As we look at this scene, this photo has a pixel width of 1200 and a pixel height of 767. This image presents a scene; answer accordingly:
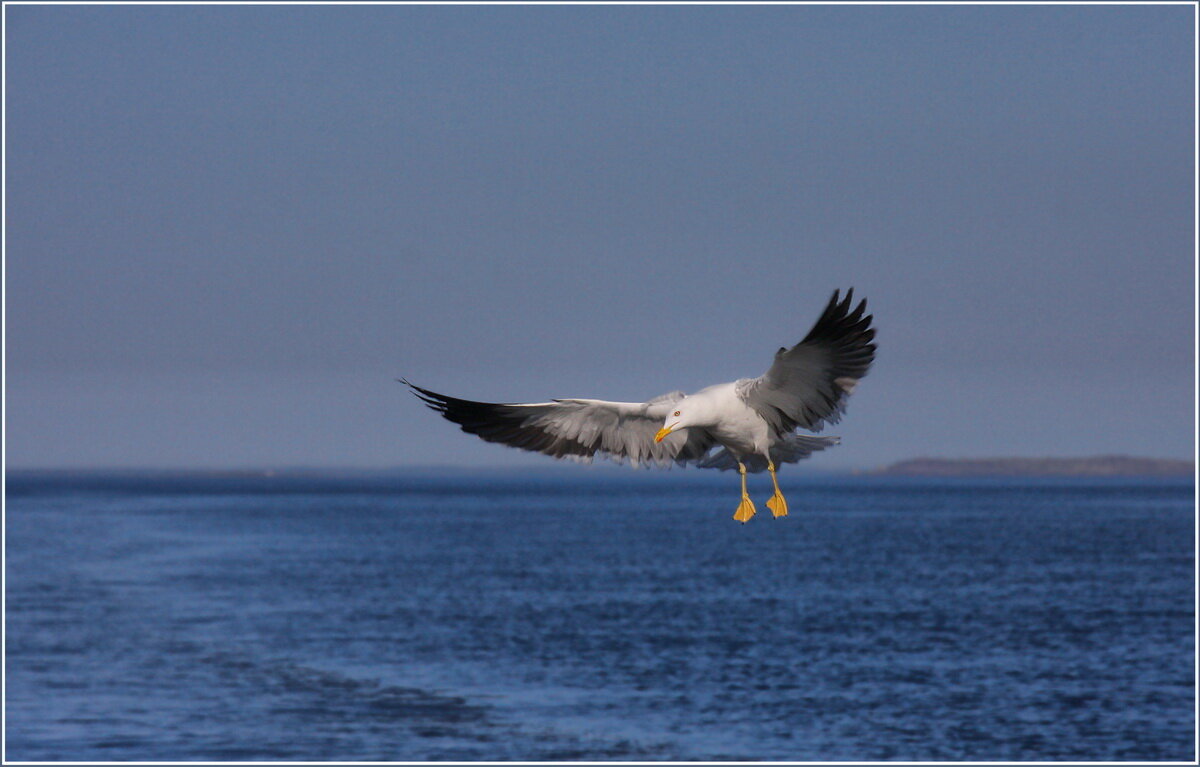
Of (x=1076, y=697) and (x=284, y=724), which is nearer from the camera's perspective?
(x=284, y=724)

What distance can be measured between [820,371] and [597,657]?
5824 cm

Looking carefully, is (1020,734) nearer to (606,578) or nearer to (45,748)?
(45,748)

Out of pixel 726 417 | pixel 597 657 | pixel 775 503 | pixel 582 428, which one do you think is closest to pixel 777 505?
pixel 775 503

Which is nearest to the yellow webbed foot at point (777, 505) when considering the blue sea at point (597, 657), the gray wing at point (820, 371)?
the gray wing at point (820, 371)

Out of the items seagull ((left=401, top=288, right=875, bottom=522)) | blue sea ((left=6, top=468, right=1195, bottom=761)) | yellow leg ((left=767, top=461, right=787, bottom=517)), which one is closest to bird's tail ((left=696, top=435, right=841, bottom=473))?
seagull ((left=401, top=288, right=875, bottom=522))

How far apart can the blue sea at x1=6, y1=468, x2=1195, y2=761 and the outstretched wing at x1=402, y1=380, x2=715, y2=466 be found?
36863 mm

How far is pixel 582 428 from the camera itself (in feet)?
43.1

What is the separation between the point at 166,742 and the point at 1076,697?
35.8m

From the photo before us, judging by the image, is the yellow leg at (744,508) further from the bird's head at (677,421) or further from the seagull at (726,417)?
the bird's head at (677,421)

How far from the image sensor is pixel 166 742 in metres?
52.6

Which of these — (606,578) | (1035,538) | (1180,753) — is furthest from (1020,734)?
(1035,538)

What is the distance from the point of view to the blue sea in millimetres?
52312

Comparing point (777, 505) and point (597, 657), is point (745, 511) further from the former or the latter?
point (597, 657)

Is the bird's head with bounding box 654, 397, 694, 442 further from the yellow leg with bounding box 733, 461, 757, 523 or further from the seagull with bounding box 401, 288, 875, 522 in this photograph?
the yellow leg with bounding box 733, 461, 757, 523
